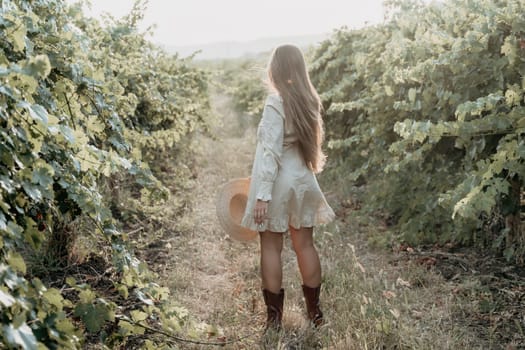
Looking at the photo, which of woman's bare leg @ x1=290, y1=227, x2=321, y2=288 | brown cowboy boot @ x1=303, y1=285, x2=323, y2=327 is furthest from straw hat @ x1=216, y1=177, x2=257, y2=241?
brown cowboy boot @ x1=303, y1=285, x2=323, y2=327

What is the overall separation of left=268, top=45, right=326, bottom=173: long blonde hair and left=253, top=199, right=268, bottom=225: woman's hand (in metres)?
0.47

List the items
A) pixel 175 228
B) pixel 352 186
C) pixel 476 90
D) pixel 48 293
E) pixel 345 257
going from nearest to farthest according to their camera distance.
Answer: pixel 48 293 → pixel 476 90 → pixel 345 257 → pixel 175 228 → pixel 352 186

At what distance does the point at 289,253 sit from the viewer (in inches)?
201

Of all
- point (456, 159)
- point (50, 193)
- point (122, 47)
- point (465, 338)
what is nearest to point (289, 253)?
point (456, 159)

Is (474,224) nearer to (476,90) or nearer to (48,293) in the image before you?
(476,90)

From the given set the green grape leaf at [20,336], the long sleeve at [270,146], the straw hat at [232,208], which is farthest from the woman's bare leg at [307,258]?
the green grape leaf at [20,336]

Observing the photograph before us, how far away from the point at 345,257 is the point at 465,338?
1.62 m

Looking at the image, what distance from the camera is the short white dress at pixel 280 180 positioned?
11.3 feet

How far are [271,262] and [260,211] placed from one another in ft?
1.36

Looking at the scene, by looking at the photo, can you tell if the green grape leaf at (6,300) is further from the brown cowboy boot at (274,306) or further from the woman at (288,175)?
the brown cowboy boot at (274,306)

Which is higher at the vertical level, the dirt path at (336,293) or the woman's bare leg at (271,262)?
the woman's bare leg at (271,262)

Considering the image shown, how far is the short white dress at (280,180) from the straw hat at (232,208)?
0.84 ft

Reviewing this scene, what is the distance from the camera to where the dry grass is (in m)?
3.26

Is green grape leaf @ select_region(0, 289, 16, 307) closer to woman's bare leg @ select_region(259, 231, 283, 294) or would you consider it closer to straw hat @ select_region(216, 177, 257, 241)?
woman's bare leg @ select_region(259, 231, 283, 294)
